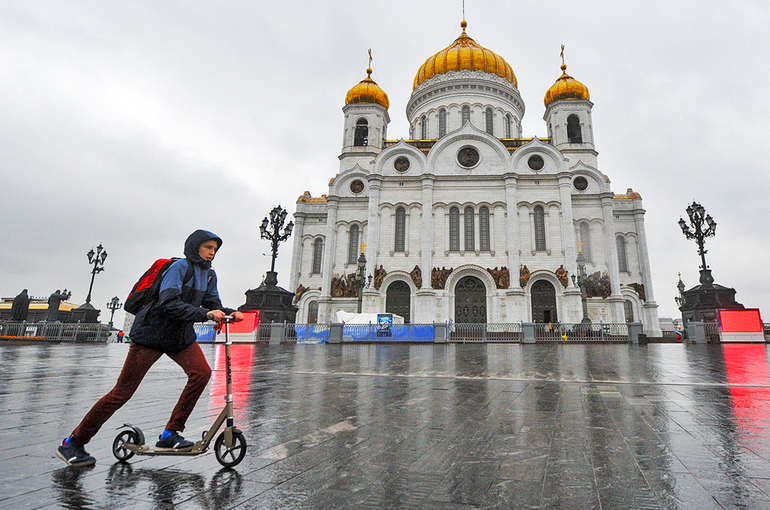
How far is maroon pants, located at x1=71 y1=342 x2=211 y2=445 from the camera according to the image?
250 centimetres

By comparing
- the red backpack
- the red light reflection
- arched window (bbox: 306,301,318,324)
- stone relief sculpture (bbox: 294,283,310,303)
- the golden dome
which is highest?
the golden dome

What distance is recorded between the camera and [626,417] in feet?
13.0

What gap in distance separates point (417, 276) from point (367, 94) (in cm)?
1788

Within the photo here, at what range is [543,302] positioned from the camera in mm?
27969

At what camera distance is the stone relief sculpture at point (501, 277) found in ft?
91.7

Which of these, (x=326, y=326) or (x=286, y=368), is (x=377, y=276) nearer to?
(x=326, y=326)

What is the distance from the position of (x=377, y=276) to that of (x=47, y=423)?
25598 mm

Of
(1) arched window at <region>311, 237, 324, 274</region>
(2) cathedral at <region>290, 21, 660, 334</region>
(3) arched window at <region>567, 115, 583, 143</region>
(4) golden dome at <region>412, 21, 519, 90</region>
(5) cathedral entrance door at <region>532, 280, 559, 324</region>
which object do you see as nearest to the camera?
(5) cathedral entrance door at <region>532, 280, 559, 324</region>

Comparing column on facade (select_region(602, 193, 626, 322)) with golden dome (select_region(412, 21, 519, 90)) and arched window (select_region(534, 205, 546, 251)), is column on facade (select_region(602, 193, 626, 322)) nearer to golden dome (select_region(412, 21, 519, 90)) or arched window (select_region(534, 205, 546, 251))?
arched window (select_region(534, 205, 546, 251))

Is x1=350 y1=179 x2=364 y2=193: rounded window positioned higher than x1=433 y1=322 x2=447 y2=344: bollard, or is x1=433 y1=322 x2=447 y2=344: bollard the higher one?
x1=350 y1=179 x2=364 y2=193: rounded window

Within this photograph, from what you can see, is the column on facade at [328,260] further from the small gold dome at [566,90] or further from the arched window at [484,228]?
the small gold dome at [566,90]

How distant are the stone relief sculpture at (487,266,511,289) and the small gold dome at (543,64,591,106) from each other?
57.9 feet

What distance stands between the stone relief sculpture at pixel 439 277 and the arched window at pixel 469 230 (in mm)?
2361

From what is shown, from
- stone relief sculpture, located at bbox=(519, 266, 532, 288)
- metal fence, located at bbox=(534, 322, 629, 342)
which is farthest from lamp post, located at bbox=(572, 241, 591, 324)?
stone relief sculpture, located at bbox=(519, 266, 532, 288)
